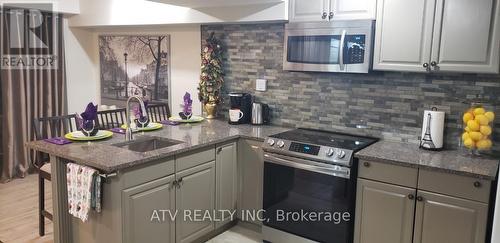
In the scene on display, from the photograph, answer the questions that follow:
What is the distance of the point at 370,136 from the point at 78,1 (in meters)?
3.89

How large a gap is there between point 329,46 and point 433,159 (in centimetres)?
114

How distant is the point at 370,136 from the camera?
127 inches

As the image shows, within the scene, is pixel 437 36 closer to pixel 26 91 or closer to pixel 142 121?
pixel 142 121

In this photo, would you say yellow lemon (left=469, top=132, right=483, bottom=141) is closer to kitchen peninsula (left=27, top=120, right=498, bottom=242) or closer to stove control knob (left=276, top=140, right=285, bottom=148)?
kitchen peninsula (left=27, top=120, right=498, bottom=242)

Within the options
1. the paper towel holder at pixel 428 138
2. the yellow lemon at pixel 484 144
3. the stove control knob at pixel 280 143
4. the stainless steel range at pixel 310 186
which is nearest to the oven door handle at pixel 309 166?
the stainless steel range at pixel 310 186

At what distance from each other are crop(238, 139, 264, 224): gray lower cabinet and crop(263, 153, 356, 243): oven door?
0.14m

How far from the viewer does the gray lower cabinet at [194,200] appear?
288cm

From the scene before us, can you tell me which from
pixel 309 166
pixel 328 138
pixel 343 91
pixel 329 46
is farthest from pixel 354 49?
pixel 309 166

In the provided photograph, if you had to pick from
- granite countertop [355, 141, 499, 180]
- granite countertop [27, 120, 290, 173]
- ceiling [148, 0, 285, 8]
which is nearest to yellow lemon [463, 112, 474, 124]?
granite countertop [355, 141, 499, 180]

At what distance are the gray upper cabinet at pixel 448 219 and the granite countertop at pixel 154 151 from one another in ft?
4.33

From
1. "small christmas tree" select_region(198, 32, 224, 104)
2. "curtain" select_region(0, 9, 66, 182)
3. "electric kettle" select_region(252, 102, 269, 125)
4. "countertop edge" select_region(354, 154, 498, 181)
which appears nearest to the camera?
"countertop edge" select_region(354, 154, 498, 181)

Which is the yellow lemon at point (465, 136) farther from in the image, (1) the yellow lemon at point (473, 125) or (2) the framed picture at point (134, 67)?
(2) the framed picture at point (134, 67)

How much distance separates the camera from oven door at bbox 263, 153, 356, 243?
2768 mm

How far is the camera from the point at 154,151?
105 inches
